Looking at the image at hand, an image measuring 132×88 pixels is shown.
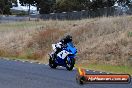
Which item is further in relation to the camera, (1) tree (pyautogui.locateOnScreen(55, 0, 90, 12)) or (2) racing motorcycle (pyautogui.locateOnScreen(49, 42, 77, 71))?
(1) tree (pyautogui.locateOnScreen(55, 0, 90, 12))

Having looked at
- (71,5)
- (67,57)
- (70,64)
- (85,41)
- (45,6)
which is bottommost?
(85,41)

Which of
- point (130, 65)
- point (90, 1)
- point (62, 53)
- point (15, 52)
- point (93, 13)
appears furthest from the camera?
point (90, 1)

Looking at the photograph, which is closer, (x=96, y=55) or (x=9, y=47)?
(x=96, y=55)

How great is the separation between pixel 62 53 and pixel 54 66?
1.01m

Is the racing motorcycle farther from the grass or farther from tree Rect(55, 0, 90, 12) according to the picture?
tree Rect(55, 0, 90, 12)

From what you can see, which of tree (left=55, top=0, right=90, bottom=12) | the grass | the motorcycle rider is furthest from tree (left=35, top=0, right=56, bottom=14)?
the motorcycle rider

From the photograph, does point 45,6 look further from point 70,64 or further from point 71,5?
point 70,64

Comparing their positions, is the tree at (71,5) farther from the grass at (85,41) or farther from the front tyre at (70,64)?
the front tyre at (70,64)

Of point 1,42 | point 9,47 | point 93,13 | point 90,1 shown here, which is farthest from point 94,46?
point 90,1

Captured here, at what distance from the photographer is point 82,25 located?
120 feet

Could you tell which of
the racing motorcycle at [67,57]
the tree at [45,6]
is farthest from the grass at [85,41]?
the tree at [45,6]

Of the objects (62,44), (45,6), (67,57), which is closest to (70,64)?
(67,57)

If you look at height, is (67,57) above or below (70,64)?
above

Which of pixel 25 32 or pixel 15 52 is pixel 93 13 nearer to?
pixel 25 32
